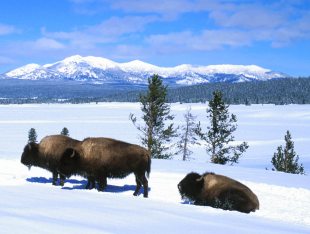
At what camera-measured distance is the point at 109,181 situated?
580 inches

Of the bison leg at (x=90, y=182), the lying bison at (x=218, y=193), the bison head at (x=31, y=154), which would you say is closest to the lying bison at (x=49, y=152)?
the bison head at (x=31, y=154)

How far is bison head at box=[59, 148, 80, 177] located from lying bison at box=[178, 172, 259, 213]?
334 centimetres

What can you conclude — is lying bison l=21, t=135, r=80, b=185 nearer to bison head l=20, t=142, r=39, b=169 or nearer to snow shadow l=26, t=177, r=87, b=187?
bison head l=20, t=142, r=39, b=169

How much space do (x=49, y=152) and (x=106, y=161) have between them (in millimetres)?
2321

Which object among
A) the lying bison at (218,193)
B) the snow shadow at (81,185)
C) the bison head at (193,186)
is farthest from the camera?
the snow shadow at (81,185)

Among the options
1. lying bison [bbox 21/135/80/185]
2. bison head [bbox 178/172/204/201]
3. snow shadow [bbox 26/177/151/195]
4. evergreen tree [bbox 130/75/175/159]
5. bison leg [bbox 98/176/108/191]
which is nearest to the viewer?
bison head [bbox 178/172/204/201]

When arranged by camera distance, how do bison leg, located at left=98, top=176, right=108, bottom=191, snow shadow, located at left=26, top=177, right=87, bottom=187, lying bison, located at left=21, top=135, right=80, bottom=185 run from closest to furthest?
bison leg, located at left=98, top=176, right=108, bottom=191, lying bison, located at left=21, top=135, right=80, bottom=185, snow shadow, located at left=26, top=177, right=87, bottom=187

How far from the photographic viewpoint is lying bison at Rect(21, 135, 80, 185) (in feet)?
44.1

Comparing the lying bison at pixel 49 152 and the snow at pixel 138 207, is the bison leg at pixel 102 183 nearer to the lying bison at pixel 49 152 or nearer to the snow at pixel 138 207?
the snow at pixel 138 207

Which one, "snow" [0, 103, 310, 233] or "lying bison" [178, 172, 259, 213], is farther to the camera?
"lying bison" [178, 172, 259, 213]

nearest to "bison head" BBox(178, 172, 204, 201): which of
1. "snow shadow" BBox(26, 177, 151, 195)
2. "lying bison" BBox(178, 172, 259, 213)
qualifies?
"lying bison" BBox(178, 172, 259, 213)

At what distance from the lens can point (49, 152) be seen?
44.9 ft

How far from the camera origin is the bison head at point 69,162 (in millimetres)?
12773

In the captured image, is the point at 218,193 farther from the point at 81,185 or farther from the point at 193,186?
the point at 81,185
